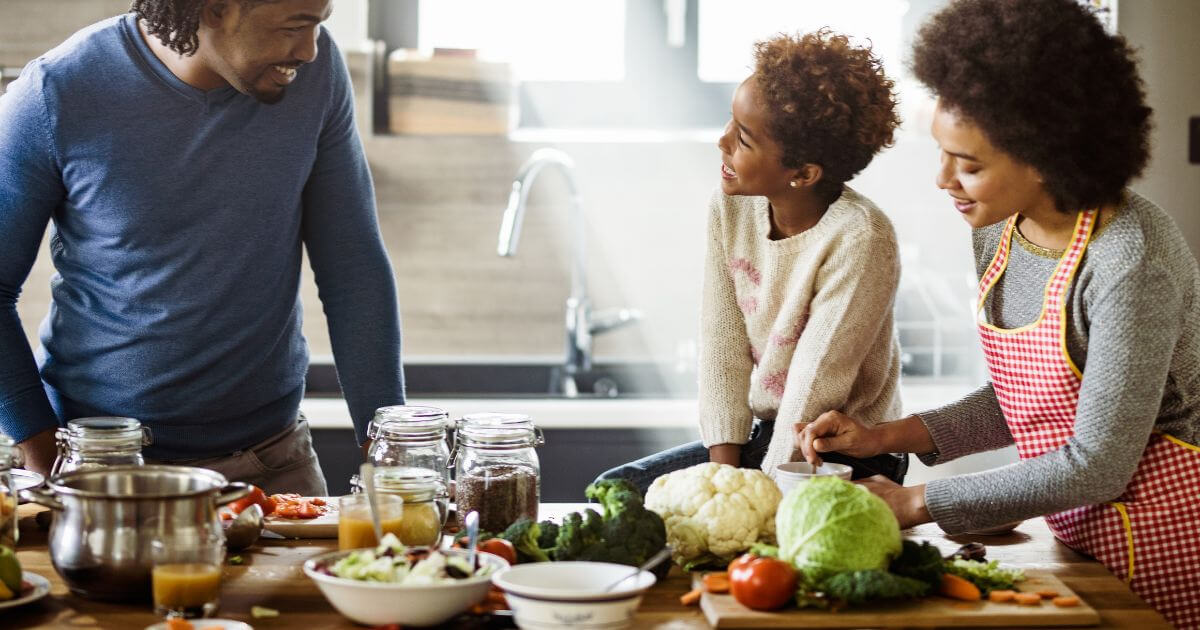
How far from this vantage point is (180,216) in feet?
6.86

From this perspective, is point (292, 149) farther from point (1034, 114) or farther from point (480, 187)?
point (480, 187)

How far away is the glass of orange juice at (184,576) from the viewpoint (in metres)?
1.37

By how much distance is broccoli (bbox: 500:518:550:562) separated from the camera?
1544mm

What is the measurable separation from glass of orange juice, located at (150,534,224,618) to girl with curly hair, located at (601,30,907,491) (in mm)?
956

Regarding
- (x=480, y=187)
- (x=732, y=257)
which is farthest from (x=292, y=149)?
(x=480, y=187)

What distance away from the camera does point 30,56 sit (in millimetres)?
4020

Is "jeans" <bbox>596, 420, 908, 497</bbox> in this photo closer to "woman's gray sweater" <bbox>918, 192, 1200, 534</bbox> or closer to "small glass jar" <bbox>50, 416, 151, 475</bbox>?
"woman's gray sweater" <bbox>918, 192, 1200, 534</bbox>

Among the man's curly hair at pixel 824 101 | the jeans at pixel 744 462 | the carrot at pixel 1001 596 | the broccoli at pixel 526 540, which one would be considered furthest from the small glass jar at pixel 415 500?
the man's curly hair at pixel 824 101

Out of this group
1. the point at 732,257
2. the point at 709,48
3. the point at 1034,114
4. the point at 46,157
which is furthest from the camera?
the point at 709,48

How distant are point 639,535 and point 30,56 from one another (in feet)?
10.9

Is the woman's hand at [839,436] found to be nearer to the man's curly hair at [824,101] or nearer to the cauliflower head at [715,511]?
the cauliflower head at [715,511]

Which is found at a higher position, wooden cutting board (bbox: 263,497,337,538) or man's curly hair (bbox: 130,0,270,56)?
man's curly hair (bbox: 130,0,270,56)

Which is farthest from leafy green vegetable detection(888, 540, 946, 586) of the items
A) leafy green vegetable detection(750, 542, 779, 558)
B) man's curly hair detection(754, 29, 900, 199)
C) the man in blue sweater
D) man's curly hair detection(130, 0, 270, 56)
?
man's curly hair detection(130, 0, 270, 56)

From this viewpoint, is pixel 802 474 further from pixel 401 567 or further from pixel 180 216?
pixel 180 216
